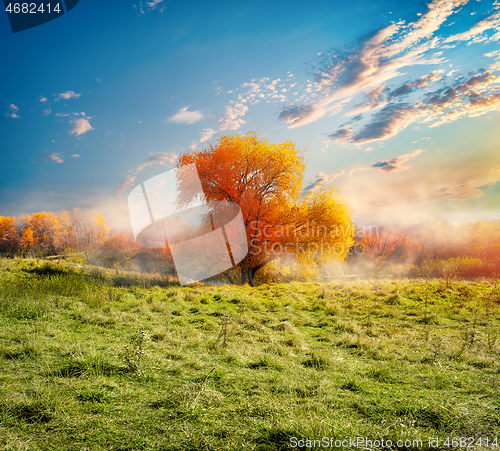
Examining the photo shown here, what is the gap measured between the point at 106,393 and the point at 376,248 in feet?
239

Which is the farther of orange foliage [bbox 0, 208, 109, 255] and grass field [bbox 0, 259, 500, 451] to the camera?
orange foliage [bbox 0, 208, 109, 255]

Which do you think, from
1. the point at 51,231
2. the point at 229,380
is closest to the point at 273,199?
the point at 229,380

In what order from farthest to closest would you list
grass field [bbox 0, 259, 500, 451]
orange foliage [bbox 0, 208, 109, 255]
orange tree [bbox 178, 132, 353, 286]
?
orange foliage [bbox 0, 208, 109, 255]
orange tree [bbox 178, 132, 353, 286]
grass field [bbox 0, 259, 500, 451]

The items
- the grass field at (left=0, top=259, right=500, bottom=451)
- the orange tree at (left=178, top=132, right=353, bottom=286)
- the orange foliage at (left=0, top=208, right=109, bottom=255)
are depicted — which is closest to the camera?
the grass field at (left=0, top=259, right=500, bottom=451)

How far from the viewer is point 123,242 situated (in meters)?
73.4

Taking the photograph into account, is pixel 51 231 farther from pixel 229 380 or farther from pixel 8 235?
pixel 229 380

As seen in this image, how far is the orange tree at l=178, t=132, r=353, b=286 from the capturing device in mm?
16688

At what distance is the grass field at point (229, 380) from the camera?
273 centimetres

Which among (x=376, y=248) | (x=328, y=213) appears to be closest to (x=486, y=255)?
(x=376, y=248)

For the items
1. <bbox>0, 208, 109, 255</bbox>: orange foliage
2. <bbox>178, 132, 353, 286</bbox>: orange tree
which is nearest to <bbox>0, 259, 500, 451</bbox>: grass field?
<bbox>178, 132, 353, 286</bbox>: orange tree

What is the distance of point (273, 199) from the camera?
17.5m

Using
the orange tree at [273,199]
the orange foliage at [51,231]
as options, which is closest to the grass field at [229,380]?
the orange tree at [273,199]

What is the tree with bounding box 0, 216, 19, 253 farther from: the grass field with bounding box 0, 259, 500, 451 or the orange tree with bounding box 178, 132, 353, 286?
the grass field with bounding box 0, 259, 500, 451

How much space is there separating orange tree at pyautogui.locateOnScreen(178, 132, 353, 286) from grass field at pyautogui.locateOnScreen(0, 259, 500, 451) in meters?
8.57
